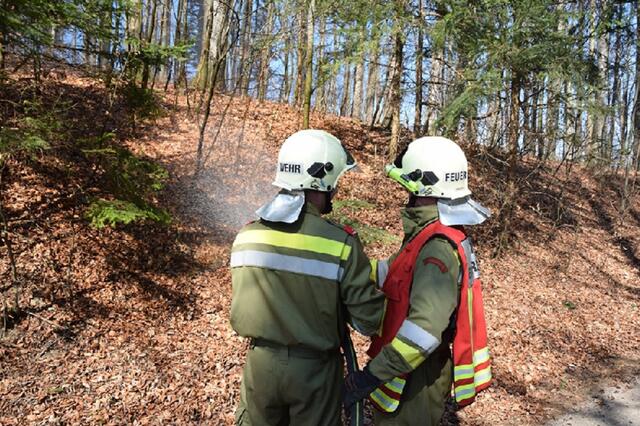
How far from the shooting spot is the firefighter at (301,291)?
7.72ft

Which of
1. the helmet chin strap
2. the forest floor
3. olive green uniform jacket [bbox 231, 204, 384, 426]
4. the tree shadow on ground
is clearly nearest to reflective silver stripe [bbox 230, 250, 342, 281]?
olive green uniform jacket [bbox 231, 204, 384, 426]

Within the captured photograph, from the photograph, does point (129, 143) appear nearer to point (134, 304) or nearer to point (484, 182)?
point (134, 304)

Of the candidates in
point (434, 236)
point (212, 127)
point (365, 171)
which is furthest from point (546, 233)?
point (434, 236)

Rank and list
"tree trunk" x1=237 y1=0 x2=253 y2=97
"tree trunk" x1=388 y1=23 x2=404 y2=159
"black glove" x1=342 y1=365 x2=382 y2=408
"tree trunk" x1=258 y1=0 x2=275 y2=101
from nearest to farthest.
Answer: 1. "black glove" x1=342 y1=365 x2=382 y2=408
2. "tree trunk" x1=388 y1=23 x2=404 y2=159
3. "tree trunk" x1=258 y1=0 x2=275 y2=101
4. "tree trunk" x1=237 y1=0 x2=253 y2=97

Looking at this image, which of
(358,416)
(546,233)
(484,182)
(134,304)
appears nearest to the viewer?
(358,416)

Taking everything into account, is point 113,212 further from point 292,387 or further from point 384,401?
point 384,401

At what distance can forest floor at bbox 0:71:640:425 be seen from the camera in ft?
16.4

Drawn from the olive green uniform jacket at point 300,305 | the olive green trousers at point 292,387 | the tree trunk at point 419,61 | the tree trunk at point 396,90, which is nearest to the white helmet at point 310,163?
the olive green uniform jacket at point 300,305

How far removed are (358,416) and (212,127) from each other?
11812 mm

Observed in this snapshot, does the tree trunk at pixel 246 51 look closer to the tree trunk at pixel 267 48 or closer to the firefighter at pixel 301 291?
the tree trunk at pixel 267 48

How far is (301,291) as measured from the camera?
2.38 meters

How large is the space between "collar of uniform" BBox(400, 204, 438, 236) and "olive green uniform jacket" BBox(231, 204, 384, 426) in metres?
0.38

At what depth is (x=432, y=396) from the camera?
2535 mm

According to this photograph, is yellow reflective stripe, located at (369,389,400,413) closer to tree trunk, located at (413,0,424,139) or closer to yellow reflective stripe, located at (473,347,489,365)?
yellow reflective stripe, located at (473,347,489,365)
